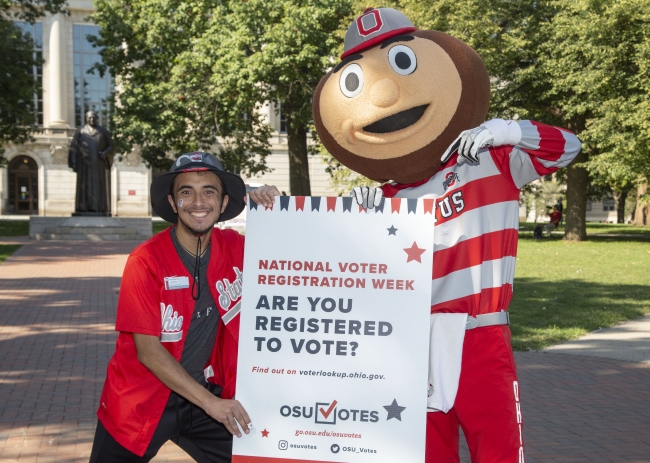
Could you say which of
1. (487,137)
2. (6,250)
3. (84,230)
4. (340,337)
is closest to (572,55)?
(84,230)

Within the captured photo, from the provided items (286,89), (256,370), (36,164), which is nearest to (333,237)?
(256,370)

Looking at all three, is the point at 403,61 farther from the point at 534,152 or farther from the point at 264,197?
the point at 264,197

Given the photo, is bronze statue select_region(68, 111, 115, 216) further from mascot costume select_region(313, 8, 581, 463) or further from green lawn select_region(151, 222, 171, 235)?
mascot costume select_region(313, 8, 581, 463)

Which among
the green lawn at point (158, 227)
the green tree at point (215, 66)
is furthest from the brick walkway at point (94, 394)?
the green lawn at point (158, 227)

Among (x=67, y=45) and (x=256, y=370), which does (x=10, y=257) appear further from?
(x=67, y=45)

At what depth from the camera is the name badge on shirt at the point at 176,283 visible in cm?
309

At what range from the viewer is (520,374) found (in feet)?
22.9

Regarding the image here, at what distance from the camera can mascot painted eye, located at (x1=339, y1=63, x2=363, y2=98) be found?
3412 millimetres

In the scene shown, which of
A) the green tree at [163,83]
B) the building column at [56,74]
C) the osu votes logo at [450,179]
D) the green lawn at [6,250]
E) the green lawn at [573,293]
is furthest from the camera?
the building column at [56,74]

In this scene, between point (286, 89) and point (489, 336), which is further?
point (286, 89)

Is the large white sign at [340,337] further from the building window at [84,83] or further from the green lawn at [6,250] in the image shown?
the building window at [84,83]

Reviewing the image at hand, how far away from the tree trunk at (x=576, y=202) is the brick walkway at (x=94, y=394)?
18.9 metres

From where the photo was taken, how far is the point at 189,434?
3.28 meters

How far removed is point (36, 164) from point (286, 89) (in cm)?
2876
